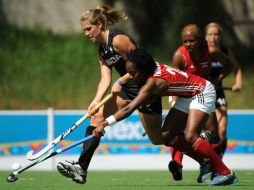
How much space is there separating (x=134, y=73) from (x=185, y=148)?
100cm

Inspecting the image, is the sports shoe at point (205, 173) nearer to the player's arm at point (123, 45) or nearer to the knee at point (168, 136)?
the knee at point (168, 136)

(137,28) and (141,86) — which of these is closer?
(141,86)

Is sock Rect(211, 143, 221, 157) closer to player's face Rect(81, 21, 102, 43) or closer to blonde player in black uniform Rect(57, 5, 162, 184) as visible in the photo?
blonde player in black uniform Rect(57, 5, 162, 184)

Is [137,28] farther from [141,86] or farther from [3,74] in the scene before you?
[141,86]

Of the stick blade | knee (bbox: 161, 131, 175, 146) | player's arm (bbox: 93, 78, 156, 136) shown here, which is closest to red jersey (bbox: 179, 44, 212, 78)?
knee (bbox: 161, 131, 175, 146)

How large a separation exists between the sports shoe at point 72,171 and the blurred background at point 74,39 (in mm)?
9705

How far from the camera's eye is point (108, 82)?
334 inches

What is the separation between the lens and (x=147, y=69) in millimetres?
7582

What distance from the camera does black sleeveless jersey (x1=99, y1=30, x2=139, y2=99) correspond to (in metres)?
8.30

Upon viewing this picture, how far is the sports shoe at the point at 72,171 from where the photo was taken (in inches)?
317

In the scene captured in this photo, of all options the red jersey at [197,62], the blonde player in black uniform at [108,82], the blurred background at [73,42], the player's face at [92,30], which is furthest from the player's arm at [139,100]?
the blurred background at [73,42]

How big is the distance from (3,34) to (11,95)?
2448 mm

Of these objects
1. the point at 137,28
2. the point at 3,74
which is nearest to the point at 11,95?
the point at 3,74

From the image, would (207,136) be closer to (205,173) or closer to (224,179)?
(205,173)
